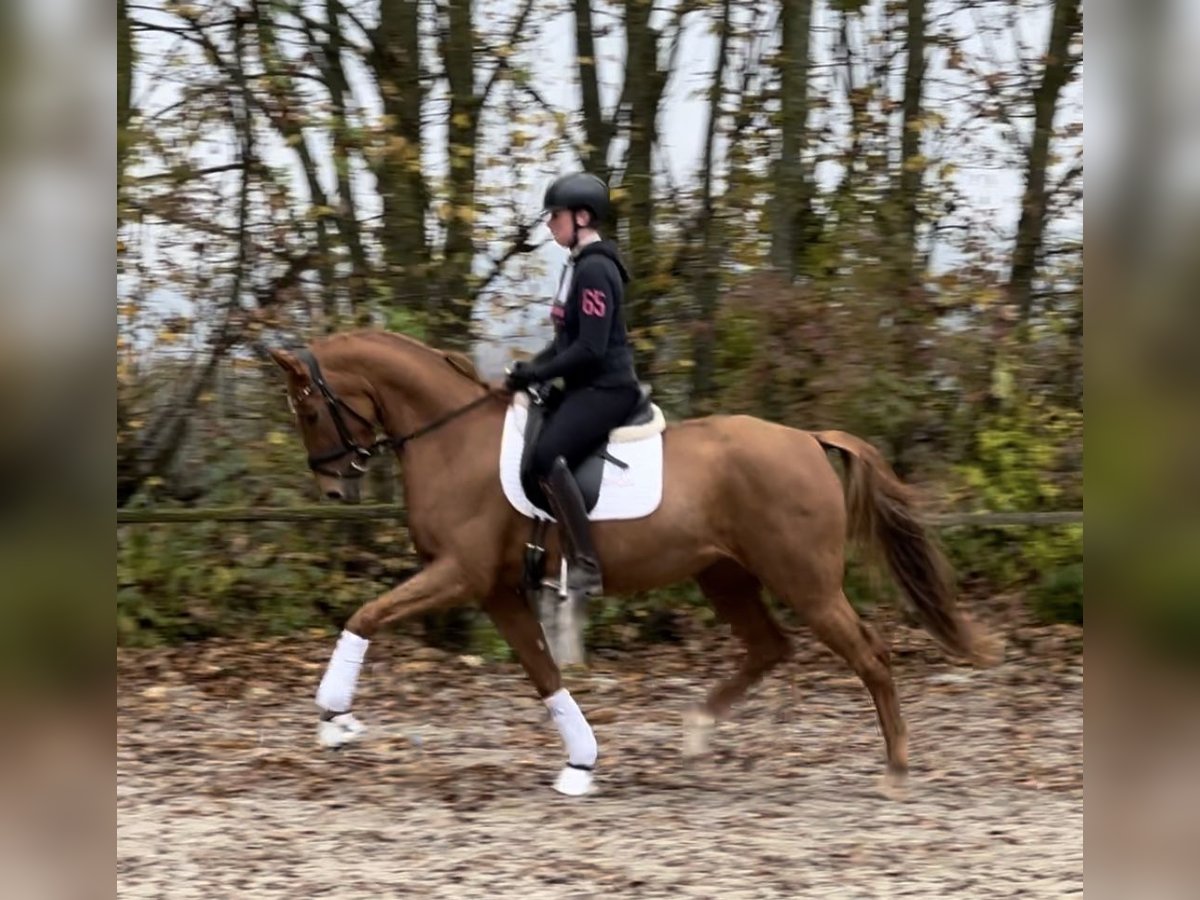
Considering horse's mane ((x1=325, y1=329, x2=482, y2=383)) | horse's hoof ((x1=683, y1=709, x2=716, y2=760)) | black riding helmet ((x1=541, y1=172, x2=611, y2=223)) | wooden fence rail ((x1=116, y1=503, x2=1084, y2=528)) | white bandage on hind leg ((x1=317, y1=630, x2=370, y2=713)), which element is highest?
black riding helmet ((x1=541, y1=172, x2=611, y2=223))

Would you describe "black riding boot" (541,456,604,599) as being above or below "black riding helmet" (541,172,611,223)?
below

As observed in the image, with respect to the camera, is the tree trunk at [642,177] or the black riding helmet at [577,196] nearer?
the black riding helmet at [577,196]

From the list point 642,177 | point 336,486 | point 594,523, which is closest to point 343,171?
point 642,177

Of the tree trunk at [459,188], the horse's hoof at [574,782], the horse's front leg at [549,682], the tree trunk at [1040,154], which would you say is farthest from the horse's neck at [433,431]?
the tree trunk at [1040,154]

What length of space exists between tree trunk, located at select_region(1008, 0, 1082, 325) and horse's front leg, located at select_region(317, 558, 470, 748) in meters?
5.21

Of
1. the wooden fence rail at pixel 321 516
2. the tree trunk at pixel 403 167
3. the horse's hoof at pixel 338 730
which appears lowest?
the horse's hoof at pixel 338 730

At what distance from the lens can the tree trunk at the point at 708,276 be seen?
30.0ft

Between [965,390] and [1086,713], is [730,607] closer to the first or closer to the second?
[965,390]

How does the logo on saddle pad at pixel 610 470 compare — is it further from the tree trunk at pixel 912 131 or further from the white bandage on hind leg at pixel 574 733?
the tree trunk at pixel 912 131

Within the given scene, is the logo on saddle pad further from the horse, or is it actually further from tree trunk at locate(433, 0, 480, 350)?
tree trunk at locate(433, 0, 480, 350)

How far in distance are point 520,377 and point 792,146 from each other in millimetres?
3929

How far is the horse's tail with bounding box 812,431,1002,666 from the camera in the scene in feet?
21.1

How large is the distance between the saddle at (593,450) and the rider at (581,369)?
34 millimetres

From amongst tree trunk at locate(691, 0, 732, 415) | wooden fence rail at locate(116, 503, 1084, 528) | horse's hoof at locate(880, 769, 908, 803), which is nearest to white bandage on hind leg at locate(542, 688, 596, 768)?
horse's hoof at locate(880, 769, 908, 803)
